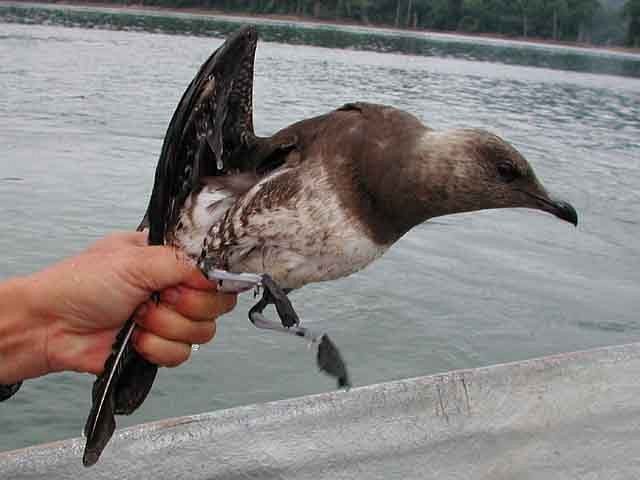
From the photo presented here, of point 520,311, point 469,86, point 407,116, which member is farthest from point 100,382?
point 469,86

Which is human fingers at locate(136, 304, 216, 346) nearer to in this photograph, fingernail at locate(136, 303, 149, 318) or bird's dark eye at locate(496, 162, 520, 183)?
fingernail at locate(136, 303, 149, 318)

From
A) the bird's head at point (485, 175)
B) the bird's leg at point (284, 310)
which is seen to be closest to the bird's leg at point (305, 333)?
the bird's leg at point (284, 310)

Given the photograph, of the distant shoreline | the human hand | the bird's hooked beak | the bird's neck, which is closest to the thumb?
the human hand

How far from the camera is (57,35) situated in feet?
102

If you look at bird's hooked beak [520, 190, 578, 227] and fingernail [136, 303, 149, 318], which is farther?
fingernail [136, 303, 149, 318]

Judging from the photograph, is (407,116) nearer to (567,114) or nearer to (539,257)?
(539,257)

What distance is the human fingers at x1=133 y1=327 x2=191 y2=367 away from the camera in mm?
3371

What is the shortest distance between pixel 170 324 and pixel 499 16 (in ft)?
305

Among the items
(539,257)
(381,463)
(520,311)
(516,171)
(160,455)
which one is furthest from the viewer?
(539,257)

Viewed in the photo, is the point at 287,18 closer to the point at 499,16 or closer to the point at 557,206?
the point at 499,16

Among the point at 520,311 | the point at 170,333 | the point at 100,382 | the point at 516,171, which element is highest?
the point at 516,171

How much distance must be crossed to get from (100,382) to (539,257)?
21.3 ft

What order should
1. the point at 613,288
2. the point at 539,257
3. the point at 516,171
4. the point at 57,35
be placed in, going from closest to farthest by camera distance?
the point at 516,171, the point at 613,288, the point at 539,257, the point at 57,35

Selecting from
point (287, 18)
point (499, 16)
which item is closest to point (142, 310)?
point (287, 18)
